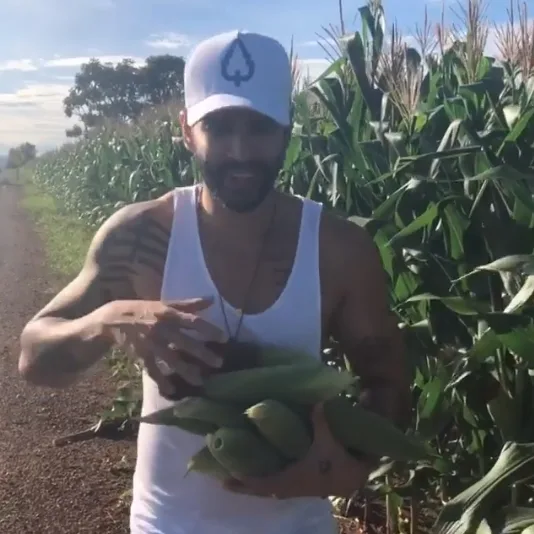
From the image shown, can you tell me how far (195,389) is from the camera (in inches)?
64.5

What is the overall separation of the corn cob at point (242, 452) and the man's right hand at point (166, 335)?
0.10 metres

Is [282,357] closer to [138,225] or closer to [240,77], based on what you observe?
[138,225]

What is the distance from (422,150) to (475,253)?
2.04ft

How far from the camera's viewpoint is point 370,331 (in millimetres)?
1915

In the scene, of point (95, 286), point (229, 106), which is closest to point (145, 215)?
point (95, 286)

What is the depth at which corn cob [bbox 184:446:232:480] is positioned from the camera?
5.39 feet

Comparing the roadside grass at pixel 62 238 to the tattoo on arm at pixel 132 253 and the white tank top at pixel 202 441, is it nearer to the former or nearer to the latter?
the tattoo on arm at pixel 132 253

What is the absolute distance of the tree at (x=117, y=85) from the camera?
155 ft

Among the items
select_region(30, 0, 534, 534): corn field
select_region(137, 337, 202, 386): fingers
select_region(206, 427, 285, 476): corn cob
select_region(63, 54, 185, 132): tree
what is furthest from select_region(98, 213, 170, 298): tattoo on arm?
select_region(63, 54, 185, 132): tree

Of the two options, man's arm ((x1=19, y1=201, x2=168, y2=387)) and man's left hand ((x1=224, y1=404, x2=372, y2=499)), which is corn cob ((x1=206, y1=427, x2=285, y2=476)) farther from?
man's arm ((x1=19, y1=201, x2=168, y2=387))

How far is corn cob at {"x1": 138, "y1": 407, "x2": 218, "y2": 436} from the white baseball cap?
589mm

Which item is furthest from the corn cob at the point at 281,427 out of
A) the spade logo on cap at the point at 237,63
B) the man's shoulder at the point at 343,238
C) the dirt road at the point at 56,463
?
the dirt road at the point at 56,463

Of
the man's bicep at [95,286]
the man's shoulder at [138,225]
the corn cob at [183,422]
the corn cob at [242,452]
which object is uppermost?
the man's shoulder at [138,225]

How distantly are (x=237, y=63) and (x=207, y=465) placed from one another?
0.80 meters
